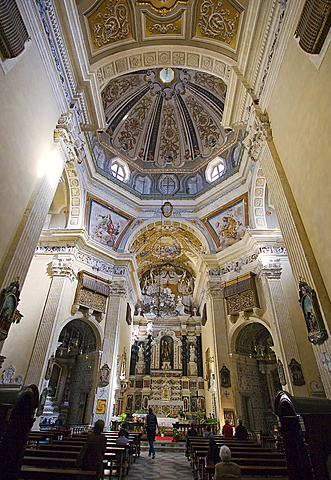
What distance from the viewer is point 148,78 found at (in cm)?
1587

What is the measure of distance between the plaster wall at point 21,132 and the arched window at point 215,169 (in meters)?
10.2

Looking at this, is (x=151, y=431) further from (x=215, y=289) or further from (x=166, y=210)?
(x=166, y=210)

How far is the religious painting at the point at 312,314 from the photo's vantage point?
5160mm

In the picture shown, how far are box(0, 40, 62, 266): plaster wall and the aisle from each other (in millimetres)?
5268

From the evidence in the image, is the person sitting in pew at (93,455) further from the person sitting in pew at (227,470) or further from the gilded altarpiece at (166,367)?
the gilded altarpiece at (166,367)

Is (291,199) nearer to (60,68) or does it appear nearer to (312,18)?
(312,18)

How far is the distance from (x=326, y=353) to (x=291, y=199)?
3277mm

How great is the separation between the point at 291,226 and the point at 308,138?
5.93ft

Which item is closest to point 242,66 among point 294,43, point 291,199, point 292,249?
point 294,43

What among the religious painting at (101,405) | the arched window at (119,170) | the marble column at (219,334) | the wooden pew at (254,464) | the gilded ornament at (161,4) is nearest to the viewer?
the wooden pew at (254,464)

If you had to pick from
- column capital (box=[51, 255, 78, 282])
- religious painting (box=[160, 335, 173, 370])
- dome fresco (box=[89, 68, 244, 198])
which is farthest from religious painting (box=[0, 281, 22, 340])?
religious painting (box=[160, 335, 173, 370])

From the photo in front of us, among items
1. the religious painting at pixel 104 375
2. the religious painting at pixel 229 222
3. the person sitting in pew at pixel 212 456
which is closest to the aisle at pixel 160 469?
the person sitting in pew at pixel 212 456

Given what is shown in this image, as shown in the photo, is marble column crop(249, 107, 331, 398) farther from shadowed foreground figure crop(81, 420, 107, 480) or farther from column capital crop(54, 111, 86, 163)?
column capital crop(54, 111, 86, 163)

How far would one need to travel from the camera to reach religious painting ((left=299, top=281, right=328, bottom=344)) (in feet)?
16.9
